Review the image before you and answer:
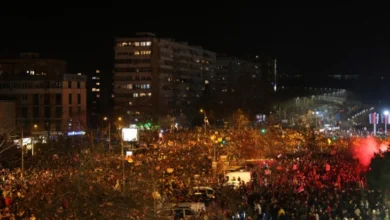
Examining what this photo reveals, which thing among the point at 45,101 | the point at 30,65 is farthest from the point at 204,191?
the point at 30,65

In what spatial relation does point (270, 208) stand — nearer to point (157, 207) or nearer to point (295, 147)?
point (157, 207)

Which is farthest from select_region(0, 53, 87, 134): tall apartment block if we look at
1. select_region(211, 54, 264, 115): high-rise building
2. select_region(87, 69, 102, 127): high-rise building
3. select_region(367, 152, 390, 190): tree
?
select_region(87, 69, 102, 127): high-rise building

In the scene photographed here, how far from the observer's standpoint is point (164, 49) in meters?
61.6

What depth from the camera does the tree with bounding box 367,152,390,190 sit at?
669 inches

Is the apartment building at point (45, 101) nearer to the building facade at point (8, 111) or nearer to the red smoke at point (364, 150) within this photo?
the building facade at point (8, 111)

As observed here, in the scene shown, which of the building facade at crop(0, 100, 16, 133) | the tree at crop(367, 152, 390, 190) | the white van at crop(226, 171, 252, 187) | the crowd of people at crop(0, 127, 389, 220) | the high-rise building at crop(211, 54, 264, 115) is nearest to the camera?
the crowd of people at crop(0, 127, 389, 220)

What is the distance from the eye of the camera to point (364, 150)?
2505cm

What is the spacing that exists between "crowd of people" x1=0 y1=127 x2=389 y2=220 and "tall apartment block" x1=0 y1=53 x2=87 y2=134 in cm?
1608

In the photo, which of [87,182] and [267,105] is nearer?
[87,182]

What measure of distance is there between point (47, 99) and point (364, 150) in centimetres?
2648

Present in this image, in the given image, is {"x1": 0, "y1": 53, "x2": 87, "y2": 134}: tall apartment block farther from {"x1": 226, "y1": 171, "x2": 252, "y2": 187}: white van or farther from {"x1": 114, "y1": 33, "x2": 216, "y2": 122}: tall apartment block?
{"x1": 226, "y1": 171, "x2": 252, "y2": 187}: white van

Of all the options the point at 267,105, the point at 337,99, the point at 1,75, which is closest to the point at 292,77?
the point at 337,99

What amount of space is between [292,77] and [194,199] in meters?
123

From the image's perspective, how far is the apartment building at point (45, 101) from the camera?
4119 centimetres
